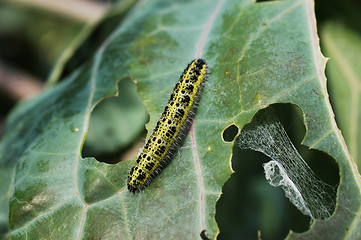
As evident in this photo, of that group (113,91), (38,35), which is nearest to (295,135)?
(113,91)

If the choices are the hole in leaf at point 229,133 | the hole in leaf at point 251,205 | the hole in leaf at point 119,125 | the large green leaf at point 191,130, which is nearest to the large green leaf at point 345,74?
the hole in leaf at point 251,205

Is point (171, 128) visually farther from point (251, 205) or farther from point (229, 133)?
point (251, 205)

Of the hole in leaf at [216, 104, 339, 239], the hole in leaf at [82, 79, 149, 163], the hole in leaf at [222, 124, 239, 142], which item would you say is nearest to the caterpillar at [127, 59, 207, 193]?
the hole in leaf at [222, 124, 239, 142]

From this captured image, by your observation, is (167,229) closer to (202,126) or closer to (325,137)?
(202,126)

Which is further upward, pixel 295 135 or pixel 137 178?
pixel 137 178

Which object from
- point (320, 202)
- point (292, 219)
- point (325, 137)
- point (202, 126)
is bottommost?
point (292, 219)

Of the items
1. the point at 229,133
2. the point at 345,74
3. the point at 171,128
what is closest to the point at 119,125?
the point at 171,128

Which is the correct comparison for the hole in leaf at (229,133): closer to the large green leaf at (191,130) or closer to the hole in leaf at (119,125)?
the large green leaf at (191,130)
